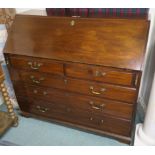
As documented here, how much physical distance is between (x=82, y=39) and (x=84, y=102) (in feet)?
1.67

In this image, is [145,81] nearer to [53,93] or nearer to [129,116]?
[129,116]

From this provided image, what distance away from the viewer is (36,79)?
5.11 ft

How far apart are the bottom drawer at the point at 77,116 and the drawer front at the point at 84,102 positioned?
0.05 metres

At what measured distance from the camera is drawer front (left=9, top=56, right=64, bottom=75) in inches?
54.8

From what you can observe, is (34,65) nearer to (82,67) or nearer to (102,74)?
(82,67)

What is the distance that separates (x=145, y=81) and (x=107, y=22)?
31.9 inches

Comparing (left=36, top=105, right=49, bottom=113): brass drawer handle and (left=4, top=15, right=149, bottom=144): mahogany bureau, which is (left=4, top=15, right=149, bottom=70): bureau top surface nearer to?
(left=4, top=15, right=149, bottom=144): mahogany bureau

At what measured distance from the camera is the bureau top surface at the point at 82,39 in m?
1.20

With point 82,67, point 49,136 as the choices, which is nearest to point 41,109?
point 49,136

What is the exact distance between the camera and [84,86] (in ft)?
4.56

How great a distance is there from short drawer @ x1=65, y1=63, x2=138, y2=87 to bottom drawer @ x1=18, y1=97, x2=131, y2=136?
363 mm

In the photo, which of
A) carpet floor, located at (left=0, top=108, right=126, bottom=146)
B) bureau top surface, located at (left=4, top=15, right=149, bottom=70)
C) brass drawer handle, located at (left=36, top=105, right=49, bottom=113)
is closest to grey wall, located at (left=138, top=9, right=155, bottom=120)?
bureau top surface, located at (left=4, top=15, right=149, bottom=70)

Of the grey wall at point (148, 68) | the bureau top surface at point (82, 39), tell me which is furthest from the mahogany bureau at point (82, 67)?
the grey wall at point (148, 68)
